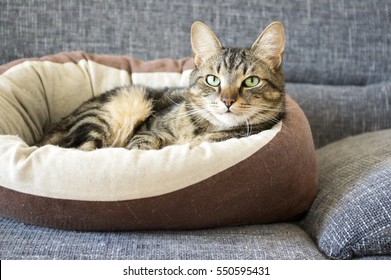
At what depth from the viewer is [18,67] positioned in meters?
1.77

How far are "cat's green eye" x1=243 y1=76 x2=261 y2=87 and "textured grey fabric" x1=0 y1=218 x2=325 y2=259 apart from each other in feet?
1.58

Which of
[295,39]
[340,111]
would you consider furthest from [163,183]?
[295,39]

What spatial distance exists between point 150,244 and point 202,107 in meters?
0.54

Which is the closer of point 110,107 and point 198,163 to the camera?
point 198,163

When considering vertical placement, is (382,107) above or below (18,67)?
below

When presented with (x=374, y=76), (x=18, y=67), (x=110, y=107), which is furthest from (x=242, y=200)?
(x=374, y=76)

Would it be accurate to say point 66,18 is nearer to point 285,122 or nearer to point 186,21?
point 186,21

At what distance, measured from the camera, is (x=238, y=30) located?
2.18 m

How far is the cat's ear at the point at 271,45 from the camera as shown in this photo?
4.98ft

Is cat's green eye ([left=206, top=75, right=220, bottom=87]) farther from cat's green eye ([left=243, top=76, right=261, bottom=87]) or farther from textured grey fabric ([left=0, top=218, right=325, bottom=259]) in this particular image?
textured grey fabric ([left=0, top=218, right=325, bottom=259])

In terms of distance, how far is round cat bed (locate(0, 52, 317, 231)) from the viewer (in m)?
1.21
